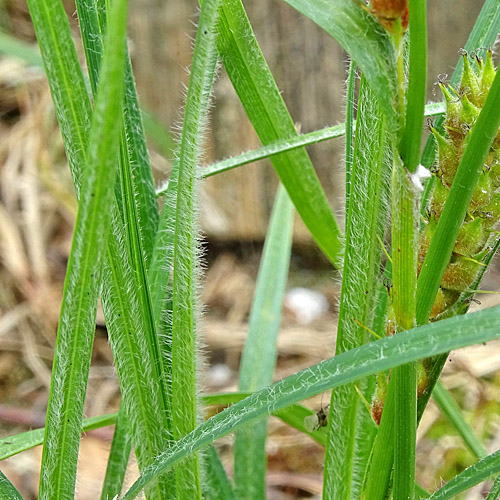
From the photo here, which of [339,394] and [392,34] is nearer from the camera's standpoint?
[392,34]

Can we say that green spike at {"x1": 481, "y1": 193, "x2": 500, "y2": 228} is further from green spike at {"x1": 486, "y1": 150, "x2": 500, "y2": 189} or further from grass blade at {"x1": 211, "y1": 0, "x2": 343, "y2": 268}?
grass blade at {"x1": 211, "y1": 0, "x2": 343, "y2": 268}

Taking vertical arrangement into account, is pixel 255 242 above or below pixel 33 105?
below

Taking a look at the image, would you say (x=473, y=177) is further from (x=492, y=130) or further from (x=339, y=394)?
(x=339, y=394)

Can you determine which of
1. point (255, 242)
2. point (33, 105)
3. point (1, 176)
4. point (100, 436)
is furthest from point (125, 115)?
point (33, 105)

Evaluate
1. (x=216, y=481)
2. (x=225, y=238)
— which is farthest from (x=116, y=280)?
(x=225, y=238)

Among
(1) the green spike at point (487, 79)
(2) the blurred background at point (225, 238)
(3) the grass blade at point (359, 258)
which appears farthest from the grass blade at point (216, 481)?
(2) the blurred background at point (225, 238)

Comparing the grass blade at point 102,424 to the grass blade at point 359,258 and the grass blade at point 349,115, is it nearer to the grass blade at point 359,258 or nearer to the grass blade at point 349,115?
the grass blade at point 359,258
